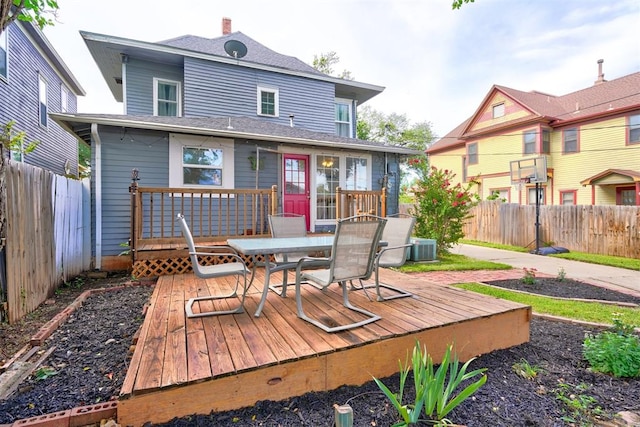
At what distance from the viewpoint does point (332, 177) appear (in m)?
8.37

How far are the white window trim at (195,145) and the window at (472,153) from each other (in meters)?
15.3

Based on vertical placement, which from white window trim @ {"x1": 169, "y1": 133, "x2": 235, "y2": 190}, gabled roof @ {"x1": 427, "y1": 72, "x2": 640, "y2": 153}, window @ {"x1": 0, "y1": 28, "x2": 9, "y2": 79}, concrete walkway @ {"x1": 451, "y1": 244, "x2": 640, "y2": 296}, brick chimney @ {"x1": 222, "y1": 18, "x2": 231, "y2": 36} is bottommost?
concrete walkway @ {"x1": 451, "y1": 244, "x2": 640, "y2": 296}

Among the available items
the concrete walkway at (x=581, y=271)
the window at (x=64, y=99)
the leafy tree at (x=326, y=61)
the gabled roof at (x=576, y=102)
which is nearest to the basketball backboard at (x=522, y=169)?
the gabled roof at (x=576, y=102)

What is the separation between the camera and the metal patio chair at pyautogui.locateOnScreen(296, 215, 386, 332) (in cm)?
250

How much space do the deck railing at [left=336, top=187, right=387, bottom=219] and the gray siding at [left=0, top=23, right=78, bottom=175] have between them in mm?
8587

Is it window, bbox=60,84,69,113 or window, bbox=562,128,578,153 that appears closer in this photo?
window, bbox=60,84,69,113

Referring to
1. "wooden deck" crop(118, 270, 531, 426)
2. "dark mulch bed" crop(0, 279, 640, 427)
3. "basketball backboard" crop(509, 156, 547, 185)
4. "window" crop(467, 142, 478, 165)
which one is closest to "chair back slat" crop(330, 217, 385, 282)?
"wooden deck" crop(118, 270, 531, 426)

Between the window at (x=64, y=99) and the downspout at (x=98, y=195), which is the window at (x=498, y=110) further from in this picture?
the window at (x=64, y=99)

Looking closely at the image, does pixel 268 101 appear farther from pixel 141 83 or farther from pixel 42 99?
pixel 42 99

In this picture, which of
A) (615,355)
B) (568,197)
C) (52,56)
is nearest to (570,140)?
(568,197)

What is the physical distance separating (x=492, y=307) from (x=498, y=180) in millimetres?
15911

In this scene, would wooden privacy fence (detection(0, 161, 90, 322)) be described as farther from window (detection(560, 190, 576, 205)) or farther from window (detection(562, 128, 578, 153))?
window (detection(562, 128, 578, 153))

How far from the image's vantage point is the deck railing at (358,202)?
7.06m

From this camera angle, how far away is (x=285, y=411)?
180cm
